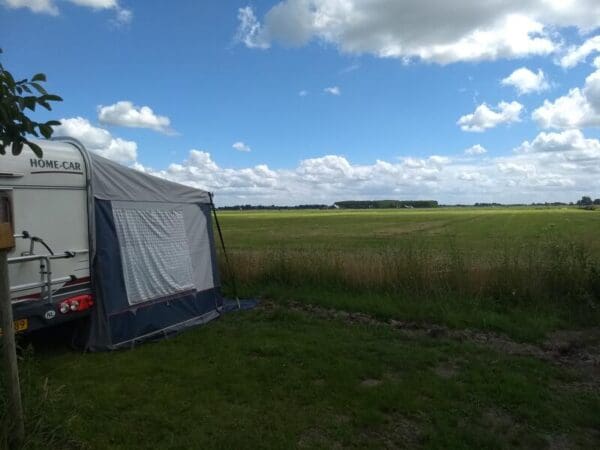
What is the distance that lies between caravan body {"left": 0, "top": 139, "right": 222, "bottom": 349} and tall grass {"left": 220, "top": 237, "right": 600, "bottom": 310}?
109 inches

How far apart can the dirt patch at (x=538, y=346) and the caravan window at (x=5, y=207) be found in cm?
497

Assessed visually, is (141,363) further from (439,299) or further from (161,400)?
(439,299)

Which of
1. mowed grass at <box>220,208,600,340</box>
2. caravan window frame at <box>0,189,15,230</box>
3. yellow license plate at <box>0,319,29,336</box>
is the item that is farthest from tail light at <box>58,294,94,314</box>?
mowed grass at <box>220,208,600,340</box>

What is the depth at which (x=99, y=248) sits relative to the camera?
21.7ft

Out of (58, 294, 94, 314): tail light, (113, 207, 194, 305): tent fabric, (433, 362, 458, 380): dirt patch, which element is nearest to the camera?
(433, 362, 458, 380): dirt patch

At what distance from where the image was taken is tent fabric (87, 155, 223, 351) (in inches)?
261

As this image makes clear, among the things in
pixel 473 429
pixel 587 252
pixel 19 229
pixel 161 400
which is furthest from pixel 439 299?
pixel 19 229

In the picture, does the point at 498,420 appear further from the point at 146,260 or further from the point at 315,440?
the point at 146,260

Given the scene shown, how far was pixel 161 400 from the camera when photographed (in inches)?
190

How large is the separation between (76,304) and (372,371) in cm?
377

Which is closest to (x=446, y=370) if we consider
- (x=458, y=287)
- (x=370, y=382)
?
(x=370, y=382)

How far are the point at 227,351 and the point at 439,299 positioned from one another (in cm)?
430

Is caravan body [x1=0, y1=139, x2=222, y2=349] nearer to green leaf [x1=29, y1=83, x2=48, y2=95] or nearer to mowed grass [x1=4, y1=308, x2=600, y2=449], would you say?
mowed grass [x1=4, y1=308, x2=600, y2=449]

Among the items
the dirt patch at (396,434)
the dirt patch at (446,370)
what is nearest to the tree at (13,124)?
the dirt patch at (396,434)
